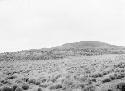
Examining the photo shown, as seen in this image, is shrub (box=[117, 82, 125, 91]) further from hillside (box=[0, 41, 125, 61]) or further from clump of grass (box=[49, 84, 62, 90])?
hillside (box=[0, 41, 125, 61])

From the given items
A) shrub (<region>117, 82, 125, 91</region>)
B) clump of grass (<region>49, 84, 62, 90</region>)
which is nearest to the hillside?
clump of grass (<region>49, 84, 62, 90</region>)

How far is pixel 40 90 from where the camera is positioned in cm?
1362

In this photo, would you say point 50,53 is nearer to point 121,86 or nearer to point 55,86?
point 55,86

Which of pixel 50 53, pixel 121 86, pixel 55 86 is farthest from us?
pixel 50 53

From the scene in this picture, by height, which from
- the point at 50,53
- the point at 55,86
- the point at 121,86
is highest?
the point at 50,53

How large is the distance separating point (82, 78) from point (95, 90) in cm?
341

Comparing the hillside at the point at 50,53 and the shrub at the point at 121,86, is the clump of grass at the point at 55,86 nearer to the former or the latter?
the shrub at the point at 121,86

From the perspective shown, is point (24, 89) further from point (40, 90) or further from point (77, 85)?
point (77, 85)

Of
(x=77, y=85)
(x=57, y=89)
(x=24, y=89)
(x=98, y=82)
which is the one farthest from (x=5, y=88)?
(x=98, y=82)

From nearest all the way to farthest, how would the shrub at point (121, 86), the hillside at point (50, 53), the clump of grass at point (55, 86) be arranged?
the shrub at point (121, 86) < the clump of grass at point (55, 86) < the hillside at point (50, 53)

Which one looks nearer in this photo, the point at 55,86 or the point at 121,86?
the point at 121,86

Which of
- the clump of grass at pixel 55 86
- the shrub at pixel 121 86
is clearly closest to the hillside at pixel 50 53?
the clump of grass at pixel 55 86

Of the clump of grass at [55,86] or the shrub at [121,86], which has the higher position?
the shrub at [121,86]

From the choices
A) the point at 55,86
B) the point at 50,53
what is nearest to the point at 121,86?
the point at 55,86
